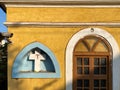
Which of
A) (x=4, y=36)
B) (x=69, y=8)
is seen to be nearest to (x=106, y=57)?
(x=69, y=8)

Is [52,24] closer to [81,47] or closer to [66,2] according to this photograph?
[66,2]

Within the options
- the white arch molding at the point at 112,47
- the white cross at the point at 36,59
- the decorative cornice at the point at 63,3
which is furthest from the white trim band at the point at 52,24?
the white cross at the point at 36,59

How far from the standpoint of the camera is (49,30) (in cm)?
1194

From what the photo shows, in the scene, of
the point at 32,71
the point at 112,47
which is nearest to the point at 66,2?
the point at 112,47

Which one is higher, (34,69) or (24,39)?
(24,39)

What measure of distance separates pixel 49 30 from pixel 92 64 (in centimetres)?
164

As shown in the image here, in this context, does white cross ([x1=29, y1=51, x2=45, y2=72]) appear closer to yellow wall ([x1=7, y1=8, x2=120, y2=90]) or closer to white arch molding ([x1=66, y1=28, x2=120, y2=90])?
yellow wall ([x1=7, y1=8, x2=120, y2=90])

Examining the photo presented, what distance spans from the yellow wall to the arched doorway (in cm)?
38

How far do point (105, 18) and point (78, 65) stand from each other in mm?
1620

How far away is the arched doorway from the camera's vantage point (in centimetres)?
1193

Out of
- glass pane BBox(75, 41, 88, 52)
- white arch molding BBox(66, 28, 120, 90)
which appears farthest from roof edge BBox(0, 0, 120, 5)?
glass pane BBox(75, 41, 88, 52)

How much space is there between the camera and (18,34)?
11938 mm

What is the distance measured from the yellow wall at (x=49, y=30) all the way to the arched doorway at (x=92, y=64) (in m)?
0.38

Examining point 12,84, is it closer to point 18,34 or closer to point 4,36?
point 18,34
